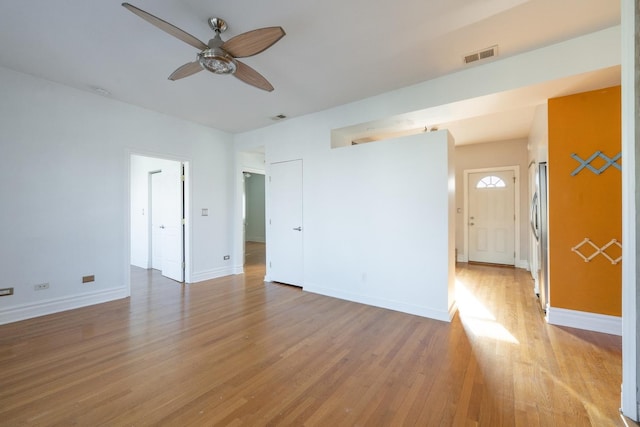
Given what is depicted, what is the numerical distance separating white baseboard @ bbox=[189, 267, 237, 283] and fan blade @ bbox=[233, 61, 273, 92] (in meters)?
3.65

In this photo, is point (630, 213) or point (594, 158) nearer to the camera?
point (630, 213)

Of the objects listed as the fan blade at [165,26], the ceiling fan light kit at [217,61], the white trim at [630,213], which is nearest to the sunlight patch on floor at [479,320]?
the white trim at [630,213]

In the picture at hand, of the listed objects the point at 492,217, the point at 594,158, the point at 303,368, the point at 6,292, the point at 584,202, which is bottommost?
the point at 303,368

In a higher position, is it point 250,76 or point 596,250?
point 250,76

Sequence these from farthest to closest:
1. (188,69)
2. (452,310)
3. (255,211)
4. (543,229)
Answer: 1. (255,211)
2. (543,229)
3. (452,310)
4. (188,69)

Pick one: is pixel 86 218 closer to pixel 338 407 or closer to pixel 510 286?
pixel 338 407

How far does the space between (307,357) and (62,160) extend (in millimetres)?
3931

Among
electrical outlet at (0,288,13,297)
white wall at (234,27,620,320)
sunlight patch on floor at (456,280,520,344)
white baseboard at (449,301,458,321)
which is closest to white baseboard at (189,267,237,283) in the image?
white wall at (234,27,620,320)

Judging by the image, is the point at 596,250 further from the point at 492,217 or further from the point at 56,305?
the point at 56,305

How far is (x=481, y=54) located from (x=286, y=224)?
3.48m

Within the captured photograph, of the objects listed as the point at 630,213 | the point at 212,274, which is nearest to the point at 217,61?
the point at 630,213

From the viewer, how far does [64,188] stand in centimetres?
346

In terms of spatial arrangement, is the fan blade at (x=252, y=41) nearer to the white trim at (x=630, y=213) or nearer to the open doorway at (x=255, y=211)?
the white trim at (x=630, y=213)

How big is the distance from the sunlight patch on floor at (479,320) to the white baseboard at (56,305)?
4717 millimetres
